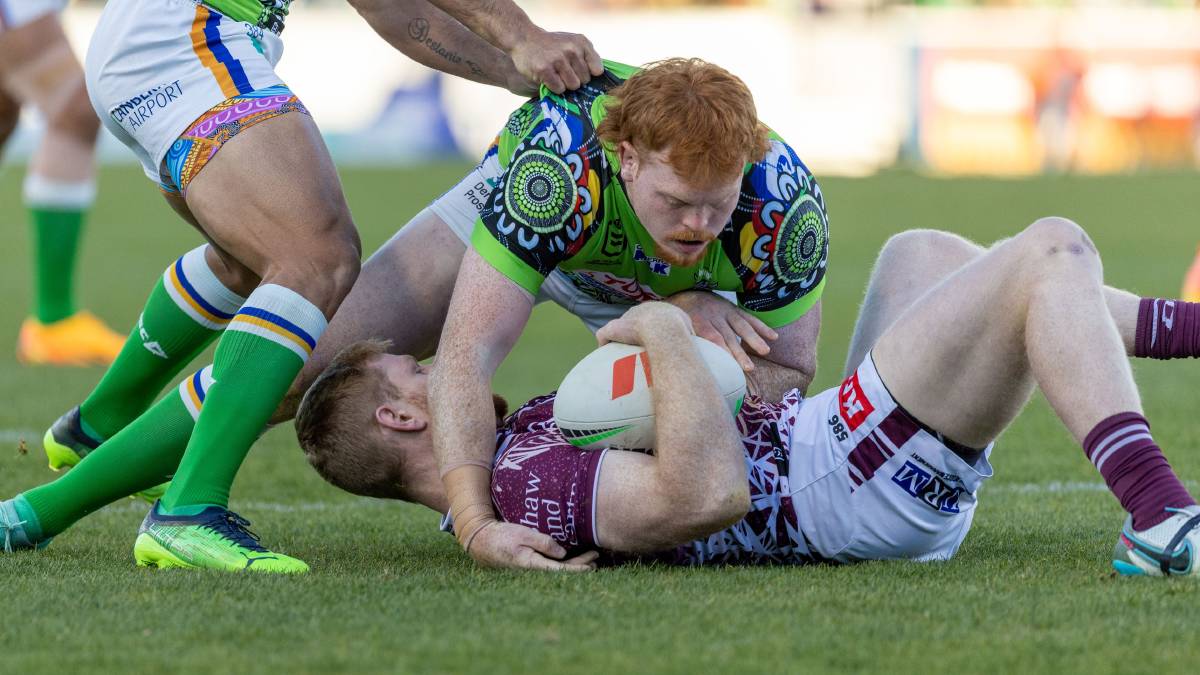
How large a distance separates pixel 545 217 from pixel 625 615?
1.14 m

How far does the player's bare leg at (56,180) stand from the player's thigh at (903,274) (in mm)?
5260

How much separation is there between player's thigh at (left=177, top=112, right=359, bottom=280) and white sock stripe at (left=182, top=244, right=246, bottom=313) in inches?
28.3

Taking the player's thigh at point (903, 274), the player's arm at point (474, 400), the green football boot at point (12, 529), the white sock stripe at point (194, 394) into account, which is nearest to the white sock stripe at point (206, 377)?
the white sock stripe at point (194, 394)

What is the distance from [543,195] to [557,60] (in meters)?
0.62

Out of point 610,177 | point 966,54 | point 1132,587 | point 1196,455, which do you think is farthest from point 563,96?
point 966,54

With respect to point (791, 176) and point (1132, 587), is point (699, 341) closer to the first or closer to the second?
point (791, 176)

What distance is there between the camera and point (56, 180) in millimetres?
8812

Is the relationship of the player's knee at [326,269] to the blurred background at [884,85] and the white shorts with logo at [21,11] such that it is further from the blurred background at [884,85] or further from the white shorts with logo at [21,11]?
the blurred background at [884,85]

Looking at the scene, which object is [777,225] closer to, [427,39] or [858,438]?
[858,438]

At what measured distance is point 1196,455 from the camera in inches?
236

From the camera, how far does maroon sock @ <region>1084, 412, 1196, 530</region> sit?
349cm

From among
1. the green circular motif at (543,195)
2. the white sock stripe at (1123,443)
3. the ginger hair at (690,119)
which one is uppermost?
the ginger hair at (690,119)

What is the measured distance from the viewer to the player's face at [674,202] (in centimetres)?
391

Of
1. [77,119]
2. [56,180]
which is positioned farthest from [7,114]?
[56,180]
